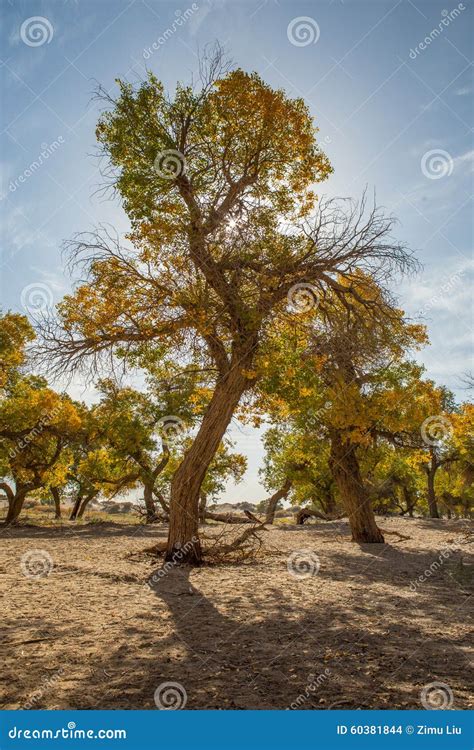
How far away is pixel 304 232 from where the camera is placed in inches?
385

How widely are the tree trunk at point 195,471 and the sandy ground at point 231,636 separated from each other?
0.75 m

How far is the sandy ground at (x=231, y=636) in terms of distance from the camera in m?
3.49

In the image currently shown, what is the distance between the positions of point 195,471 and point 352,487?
6.60 m

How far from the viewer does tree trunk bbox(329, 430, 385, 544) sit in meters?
14.4

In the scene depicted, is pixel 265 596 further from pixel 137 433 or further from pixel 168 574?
pixel 137 433

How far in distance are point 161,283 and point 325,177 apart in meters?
4.74

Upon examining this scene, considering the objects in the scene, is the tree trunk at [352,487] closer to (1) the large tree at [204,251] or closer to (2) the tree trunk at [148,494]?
(1) the large tree at [204,251]

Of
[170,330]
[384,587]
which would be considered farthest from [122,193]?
[384,587]

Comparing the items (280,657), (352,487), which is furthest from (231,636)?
(352,487)

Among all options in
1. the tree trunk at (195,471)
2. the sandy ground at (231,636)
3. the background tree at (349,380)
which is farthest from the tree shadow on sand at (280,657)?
the background tree at (349,380)

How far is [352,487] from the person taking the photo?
14.5 meters

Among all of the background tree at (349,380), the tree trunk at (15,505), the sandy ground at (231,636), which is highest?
the background tree at (349,380)

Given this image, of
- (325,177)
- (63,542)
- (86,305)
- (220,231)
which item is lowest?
(63,542)

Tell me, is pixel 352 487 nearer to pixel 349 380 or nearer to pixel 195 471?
pixel 349 380
